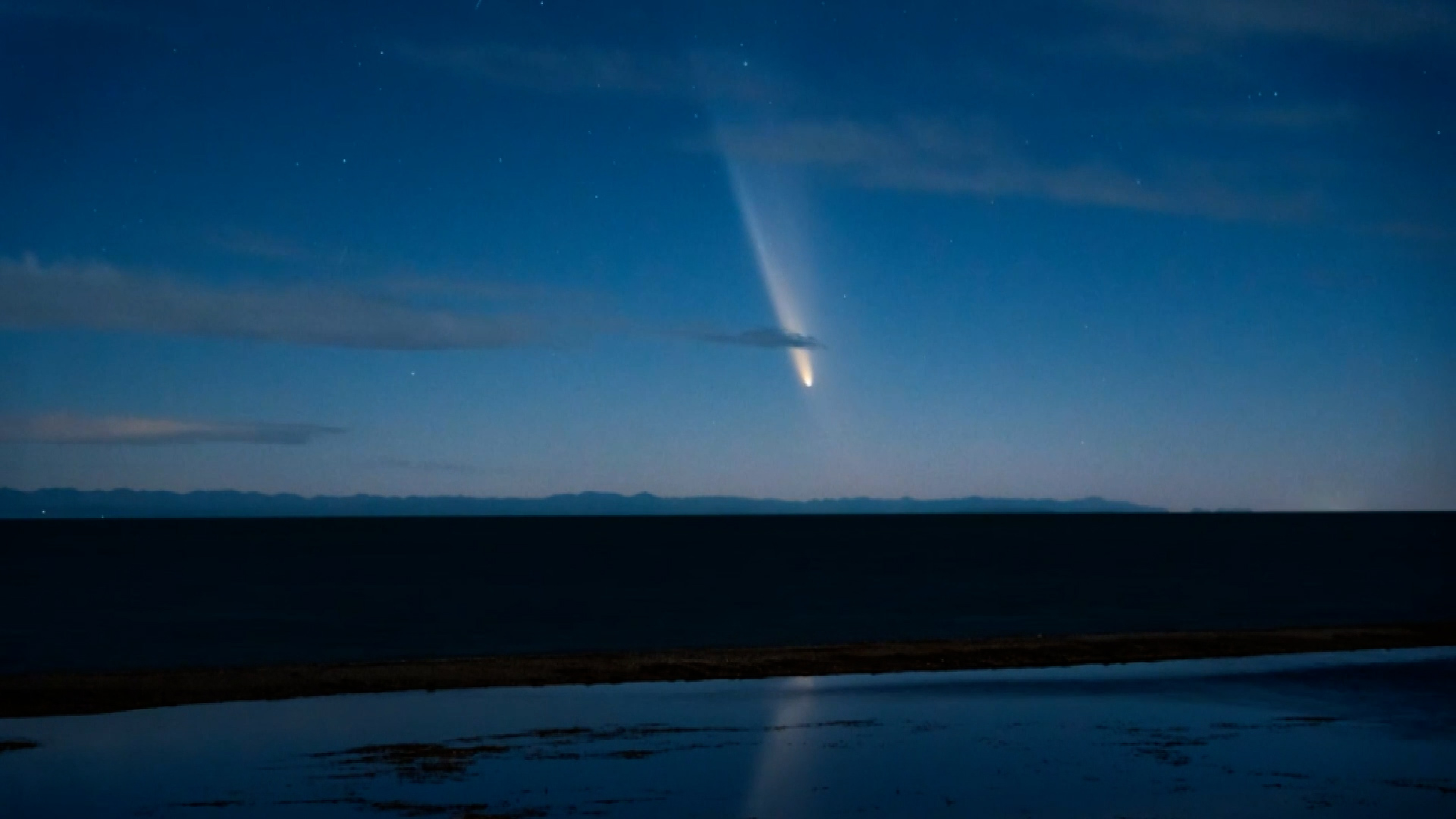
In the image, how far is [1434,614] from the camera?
67.6m

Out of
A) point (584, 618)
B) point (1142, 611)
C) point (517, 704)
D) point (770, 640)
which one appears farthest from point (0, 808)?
point (1142, 611)

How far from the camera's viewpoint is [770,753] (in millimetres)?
23359

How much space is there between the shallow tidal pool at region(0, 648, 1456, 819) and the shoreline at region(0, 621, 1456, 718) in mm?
1389

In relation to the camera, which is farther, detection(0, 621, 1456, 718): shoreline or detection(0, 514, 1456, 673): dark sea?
detection(0, 514, 1456, 673): dark sea

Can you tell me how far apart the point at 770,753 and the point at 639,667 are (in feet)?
45.6

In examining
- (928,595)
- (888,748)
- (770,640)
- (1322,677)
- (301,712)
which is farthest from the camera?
(928,595)

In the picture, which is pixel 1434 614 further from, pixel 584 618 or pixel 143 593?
pixel 143 593

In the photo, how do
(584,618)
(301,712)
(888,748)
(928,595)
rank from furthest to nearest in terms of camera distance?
(928,595), (584,618), (301,712), (888,748)

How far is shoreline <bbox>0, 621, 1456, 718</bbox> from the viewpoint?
102 ft

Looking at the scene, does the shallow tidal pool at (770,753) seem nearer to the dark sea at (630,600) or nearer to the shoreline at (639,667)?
the shoreline at (639,667)

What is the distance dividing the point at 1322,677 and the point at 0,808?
30622 mm

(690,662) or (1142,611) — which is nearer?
(690,662)

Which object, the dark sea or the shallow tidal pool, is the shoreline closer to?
the shallow tidal pool

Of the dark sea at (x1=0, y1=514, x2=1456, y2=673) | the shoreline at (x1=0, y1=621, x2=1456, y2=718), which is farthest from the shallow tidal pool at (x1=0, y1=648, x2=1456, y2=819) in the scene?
the dark sea at (x1=0, y1=514, x2=1456, y2=673)
